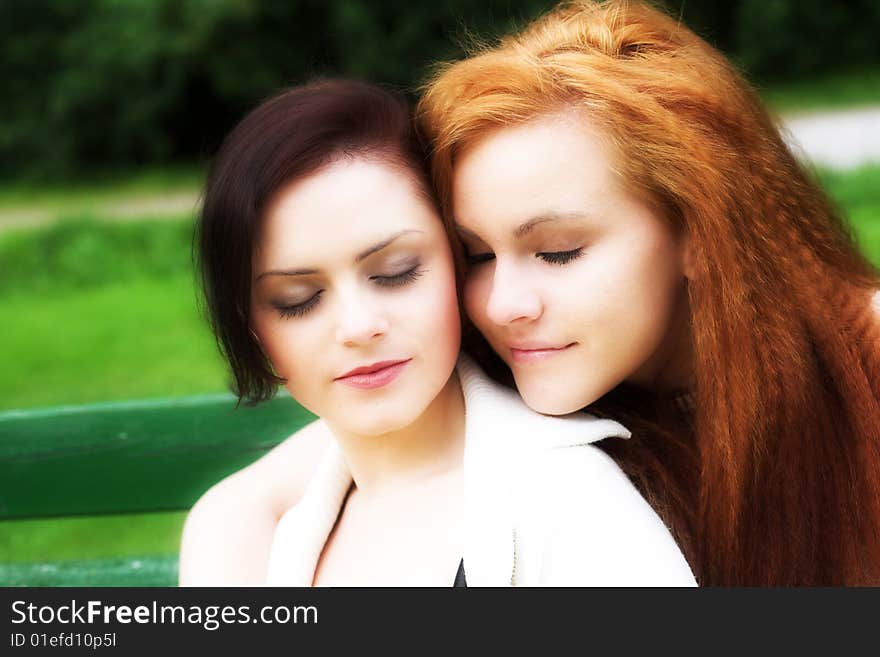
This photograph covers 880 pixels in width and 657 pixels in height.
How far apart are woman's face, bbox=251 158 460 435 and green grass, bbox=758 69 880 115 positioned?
24.8 ft

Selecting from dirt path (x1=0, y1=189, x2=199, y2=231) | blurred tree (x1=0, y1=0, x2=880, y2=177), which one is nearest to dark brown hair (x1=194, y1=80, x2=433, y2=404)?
dirt path (x1=0, y1=189, x2=199, y2=231)

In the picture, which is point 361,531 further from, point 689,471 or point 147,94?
point 147,94

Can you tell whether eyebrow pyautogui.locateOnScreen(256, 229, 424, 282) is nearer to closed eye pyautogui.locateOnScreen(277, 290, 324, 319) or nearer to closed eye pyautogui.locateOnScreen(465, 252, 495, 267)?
closed eye pyautogui.locateOnScreen(277, 290, 324, 319)

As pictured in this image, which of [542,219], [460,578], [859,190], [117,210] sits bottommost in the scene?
[460,578]

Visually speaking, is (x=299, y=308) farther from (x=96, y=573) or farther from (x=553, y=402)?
(x=96, y=573)

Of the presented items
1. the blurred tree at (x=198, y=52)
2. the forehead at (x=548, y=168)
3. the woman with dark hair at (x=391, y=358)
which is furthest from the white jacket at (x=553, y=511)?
the blurred tree at (x=198, y=52)

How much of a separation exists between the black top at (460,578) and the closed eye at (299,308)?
Answer: 49 centimetres

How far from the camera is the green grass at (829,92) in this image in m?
9.55

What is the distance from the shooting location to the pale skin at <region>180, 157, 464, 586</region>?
1.81 metres

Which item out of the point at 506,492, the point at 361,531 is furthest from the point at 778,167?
the point at 361,531

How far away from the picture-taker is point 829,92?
10164 millimetres

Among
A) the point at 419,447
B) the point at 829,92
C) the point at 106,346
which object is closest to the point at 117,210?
the point at 106,346

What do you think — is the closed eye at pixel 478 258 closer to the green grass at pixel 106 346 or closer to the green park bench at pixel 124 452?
the green park bench at pixel 124 452

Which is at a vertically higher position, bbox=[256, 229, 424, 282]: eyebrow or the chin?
bbox=[256, 229, 424, 282]: eyebrow
